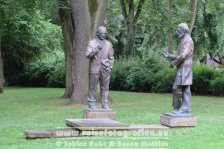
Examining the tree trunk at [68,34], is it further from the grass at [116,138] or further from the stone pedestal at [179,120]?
the stone pedestal at [179,120]

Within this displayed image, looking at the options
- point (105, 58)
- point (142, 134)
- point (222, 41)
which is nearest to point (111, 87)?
point (222, 41)

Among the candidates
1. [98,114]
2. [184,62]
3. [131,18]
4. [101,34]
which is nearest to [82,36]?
[101,34]

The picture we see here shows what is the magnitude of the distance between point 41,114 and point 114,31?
27624 millimetres

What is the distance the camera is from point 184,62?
1315 cm

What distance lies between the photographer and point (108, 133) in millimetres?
11727

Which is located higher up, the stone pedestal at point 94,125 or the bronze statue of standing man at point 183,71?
the bronze statue of standing man at point 183,71

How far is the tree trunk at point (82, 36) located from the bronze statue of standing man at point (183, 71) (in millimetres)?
9040

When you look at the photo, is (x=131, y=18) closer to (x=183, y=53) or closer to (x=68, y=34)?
(x=68, y=34)

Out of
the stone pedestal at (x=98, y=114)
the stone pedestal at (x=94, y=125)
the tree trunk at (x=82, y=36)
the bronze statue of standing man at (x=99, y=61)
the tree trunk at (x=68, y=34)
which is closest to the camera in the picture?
the stone pedestal at (x=94, y=125)

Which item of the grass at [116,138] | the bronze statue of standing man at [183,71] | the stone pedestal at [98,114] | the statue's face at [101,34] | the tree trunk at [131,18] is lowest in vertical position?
the grass at [116,138]

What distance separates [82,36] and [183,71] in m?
9.46

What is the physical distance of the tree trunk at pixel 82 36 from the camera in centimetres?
2177

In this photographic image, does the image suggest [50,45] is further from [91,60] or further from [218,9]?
[91,60]

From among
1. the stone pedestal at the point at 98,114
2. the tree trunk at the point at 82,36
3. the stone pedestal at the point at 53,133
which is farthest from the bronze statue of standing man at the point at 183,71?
the tree trunk at the point at 82,36
